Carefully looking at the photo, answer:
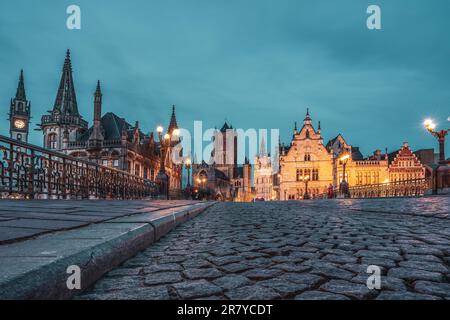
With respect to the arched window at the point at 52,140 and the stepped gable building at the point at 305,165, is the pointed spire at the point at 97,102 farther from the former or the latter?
the stepped gable building at the point at 305,165

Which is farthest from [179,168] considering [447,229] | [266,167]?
[447,229]

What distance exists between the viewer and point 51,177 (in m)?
10.2

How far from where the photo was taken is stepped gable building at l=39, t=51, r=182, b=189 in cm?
3947

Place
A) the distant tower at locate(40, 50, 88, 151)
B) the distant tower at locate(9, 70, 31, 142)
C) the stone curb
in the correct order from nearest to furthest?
the stone curb → the distant tower at locate(40, 50, 88, 151) → the distant tower at locate(9, 70, 31, 142)

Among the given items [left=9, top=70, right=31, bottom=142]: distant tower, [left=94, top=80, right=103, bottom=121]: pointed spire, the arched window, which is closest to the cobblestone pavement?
[left=94, top=80, right=103, bottom=121]: pointed spire

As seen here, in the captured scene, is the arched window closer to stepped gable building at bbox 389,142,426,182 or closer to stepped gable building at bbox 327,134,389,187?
stepped gable building at bbox 327,134,389,187

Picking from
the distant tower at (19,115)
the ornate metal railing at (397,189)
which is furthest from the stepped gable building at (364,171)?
the distant tower at (19,115)

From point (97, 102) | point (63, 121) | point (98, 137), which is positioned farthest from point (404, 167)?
point (63, 121)

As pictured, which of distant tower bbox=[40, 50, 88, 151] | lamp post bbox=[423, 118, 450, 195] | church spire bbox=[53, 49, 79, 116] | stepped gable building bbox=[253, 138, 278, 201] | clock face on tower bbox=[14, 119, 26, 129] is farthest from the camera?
stepped gable building bbox=[253, 138, 278, 201]

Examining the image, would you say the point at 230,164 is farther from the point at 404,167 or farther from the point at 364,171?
the point at 404,167

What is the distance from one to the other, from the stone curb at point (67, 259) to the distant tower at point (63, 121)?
45.2m

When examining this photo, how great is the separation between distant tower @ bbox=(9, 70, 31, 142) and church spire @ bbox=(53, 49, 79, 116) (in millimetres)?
26714

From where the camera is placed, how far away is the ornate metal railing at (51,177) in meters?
8.43
